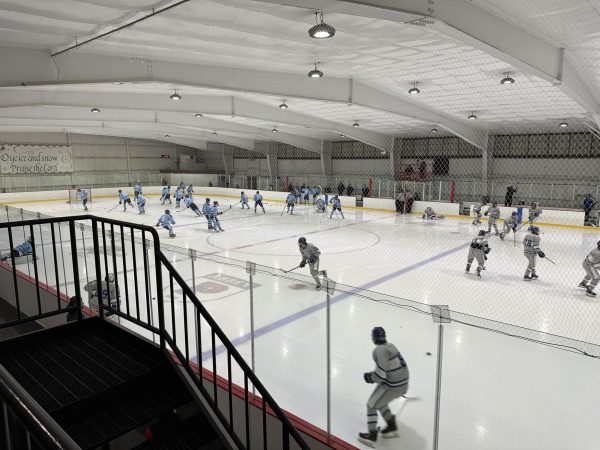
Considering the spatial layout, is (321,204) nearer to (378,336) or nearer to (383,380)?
(378,336)

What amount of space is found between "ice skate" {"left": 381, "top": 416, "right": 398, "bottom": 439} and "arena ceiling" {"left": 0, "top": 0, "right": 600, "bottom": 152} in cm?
433

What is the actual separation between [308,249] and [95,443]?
6.03 meters

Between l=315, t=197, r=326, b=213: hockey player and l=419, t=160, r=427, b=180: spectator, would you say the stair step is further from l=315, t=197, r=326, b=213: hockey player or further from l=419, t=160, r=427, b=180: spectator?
l=419, t=160, r=427, b=180: spectator

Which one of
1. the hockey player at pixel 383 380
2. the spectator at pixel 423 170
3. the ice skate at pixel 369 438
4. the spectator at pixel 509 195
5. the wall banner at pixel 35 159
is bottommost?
the ice skate at pixel 369 438

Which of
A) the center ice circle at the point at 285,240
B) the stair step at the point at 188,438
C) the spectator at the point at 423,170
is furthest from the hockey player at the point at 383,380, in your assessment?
the spectator at the point at 423,170

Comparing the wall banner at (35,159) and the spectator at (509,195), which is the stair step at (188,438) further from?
the wall banner at (35,159)

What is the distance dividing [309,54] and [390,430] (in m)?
7.80

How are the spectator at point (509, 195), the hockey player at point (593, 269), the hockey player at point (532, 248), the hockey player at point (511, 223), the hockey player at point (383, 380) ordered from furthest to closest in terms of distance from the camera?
1. the spectator at point (509, 195)
2. the hockey player at point (511, 223)
3. the hockey player at point (532, 248)
4. the hockey player at point (593, 269)
5. the hockey player at point (383, 380)

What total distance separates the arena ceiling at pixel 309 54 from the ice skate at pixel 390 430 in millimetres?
4330

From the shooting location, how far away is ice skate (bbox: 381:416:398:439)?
3.70 meters

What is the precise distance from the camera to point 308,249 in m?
8.18

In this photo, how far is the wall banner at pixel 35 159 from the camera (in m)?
27.7

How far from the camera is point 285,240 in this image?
13273 millimetres

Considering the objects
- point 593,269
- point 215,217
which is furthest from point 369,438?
point 215,217
